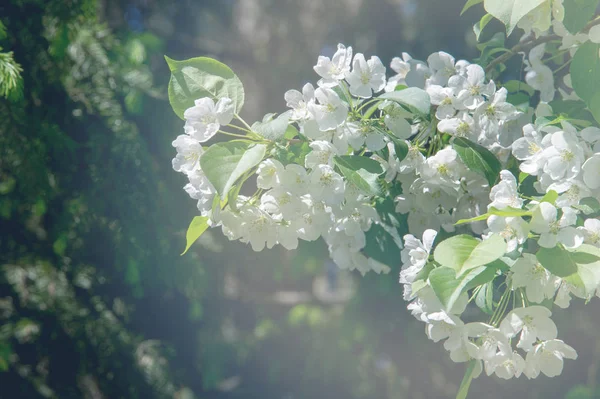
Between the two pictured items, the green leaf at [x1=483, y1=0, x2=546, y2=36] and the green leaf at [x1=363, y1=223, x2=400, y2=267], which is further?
the green leaf at [x1=363, y1=223, x2=400, y2=267]

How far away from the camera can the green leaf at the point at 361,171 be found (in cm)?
52

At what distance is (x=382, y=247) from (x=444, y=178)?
147 mm

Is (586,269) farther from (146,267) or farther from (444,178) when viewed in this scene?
(146,267)

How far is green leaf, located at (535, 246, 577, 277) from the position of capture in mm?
458

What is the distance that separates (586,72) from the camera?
0.56 m

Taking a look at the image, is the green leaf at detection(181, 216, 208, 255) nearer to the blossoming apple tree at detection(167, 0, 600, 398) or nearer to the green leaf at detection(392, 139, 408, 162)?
the blossoming apple tree at detection(167, 0, 600, 398)

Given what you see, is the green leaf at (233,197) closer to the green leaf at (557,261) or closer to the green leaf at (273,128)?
the green leaf at (273,128)

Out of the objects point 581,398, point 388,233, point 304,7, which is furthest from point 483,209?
point 304,7

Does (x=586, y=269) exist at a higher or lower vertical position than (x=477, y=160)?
lower

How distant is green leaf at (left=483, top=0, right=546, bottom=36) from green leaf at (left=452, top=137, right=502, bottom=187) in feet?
0.38

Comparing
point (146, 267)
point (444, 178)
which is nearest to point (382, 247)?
point (444, 178)

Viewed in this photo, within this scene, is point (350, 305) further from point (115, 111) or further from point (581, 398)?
point (115, 111)

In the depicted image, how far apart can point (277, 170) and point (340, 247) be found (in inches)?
6.8

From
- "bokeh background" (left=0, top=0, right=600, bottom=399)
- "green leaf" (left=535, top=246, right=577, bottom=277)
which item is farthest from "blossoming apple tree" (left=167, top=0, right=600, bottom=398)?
"bokeh background" (left=0, top=0, right=600, bottom=399)
